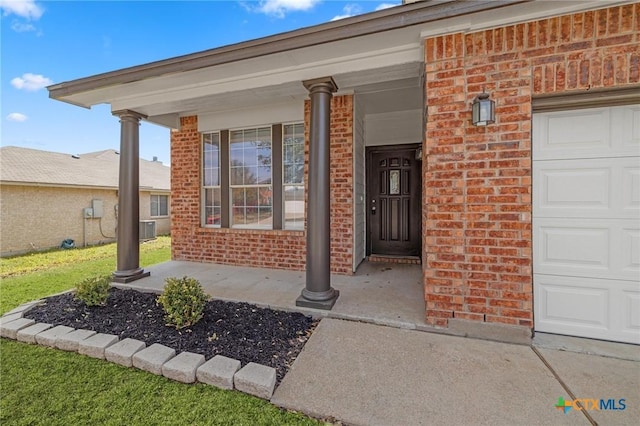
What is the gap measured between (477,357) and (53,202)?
1249cm

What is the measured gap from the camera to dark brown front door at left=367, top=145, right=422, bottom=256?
221 inches

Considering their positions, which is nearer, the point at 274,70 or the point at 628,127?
the point at 628,127

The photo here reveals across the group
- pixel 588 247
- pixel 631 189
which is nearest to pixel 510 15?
pixel 631 189

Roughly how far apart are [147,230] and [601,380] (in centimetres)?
1264

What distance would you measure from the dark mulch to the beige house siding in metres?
7.13

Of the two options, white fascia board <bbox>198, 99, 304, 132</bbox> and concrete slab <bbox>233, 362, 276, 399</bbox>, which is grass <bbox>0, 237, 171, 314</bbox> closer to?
white fascia board <bbox>198, 99, 304, 132</bbox>

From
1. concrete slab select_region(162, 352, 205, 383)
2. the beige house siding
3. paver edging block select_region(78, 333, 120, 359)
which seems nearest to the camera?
concrete slab select_region(162, 352, 205, 383)

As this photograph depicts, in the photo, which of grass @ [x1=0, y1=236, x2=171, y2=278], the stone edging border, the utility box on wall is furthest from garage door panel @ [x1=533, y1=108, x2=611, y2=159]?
the utility box on wall

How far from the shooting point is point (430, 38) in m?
2.75

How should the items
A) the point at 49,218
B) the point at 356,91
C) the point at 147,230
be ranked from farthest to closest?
the point at 147,230, the point at 49,218, the point at 356,91

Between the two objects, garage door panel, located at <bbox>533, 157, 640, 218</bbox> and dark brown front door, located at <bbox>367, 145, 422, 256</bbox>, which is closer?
garage door panel, located at <bbox>533, 157, 640, 218</bbox>

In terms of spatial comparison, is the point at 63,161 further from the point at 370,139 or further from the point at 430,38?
the point at 430,38

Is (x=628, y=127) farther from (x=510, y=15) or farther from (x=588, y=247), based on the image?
(x=510, y=15)

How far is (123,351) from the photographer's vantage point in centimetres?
247
